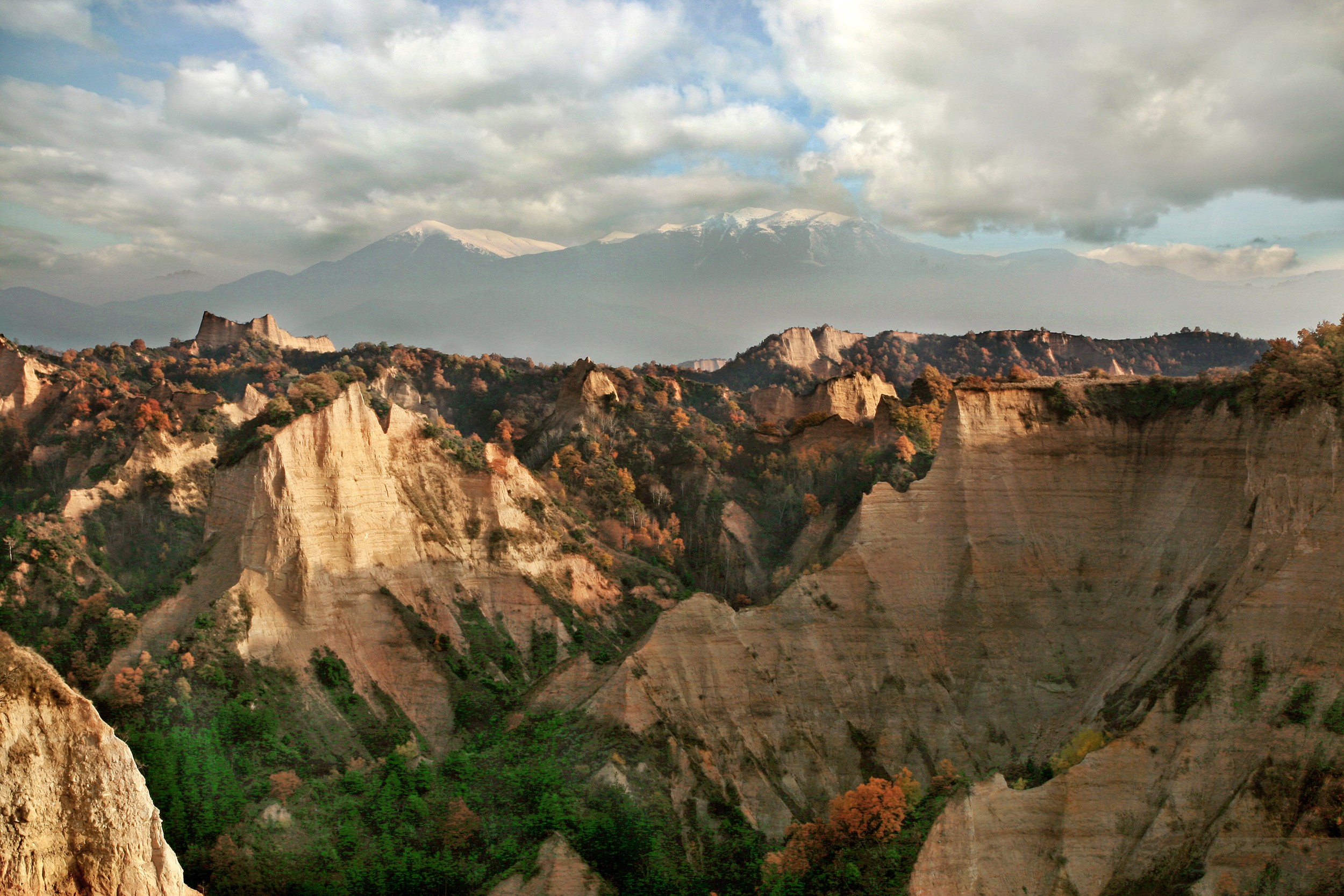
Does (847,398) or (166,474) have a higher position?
(847,398)

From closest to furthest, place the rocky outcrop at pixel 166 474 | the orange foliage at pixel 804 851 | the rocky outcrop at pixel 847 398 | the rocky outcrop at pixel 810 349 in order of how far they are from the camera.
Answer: the orange foliage at pixel 804 851 < the rocky outcrop at pixel 166 474 < the rocky outcrop at pixel 847 398 < the rocky outcrop at pixel 810 349

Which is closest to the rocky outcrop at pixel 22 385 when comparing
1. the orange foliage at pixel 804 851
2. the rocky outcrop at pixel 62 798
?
the rocky outcrop at pixel 62 798

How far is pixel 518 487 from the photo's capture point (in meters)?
58.4

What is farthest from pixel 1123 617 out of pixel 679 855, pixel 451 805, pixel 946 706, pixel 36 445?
pixel 36 445

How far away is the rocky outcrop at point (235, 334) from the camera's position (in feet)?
400

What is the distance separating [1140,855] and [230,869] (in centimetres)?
2858

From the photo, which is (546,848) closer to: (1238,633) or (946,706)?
(946,706)

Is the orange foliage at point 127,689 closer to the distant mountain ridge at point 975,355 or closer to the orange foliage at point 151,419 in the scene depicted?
the orange foliage at point 151,419

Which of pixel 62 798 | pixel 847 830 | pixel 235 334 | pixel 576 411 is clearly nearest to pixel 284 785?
pixel 62 798

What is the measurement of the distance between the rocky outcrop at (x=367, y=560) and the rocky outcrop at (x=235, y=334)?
82.0 m

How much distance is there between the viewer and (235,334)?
403 ft

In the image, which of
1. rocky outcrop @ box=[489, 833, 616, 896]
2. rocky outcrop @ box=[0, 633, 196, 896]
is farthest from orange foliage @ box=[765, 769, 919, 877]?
rocky outcrop @ box=[0, 633, 196, 896]

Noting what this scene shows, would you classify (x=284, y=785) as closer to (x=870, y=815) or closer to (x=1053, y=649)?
(x=870, y=815)

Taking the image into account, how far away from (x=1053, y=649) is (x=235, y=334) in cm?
11444
